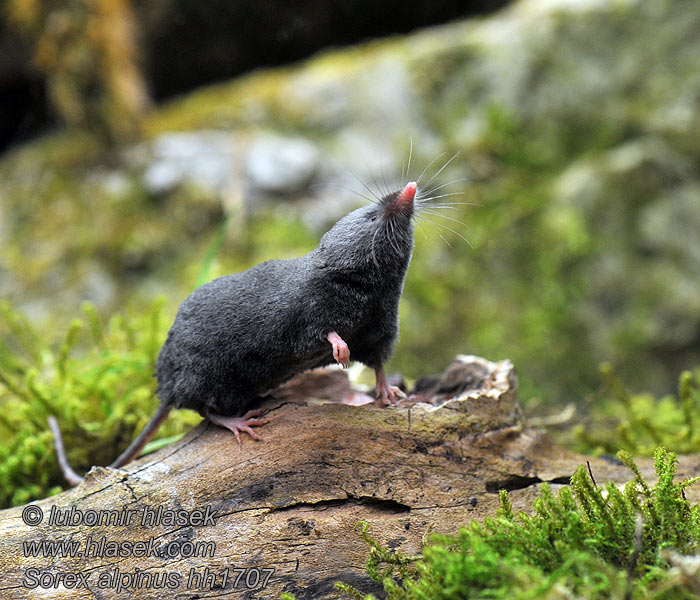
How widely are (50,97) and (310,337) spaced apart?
569 centimetres

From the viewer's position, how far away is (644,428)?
3.79 metres

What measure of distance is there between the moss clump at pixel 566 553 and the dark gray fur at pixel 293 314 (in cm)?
80

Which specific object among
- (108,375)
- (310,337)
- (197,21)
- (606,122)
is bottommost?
(108,375)

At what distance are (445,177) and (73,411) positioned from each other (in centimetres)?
429

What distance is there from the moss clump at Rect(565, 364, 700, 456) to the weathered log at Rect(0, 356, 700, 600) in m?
0.95

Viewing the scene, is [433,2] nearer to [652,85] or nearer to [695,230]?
[652,85]

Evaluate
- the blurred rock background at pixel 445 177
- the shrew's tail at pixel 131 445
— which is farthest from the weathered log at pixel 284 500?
the blurred rock background at pixel 445 177

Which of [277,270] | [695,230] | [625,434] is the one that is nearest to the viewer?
[277,270]

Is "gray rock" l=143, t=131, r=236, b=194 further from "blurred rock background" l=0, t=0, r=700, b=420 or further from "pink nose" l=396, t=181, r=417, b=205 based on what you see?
"pink nose" l=396, t=181, r=417, b=205

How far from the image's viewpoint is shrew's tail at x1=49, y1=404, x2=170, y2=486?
10.1ft

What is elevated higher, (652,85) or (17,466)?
(652,85)

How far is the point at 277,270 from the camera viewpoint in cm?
281

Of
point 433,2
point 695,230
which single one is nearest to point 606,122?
point 695,230

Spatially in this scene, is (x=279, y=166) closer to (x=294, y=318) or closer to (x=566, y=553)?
(x=294, y=318)
